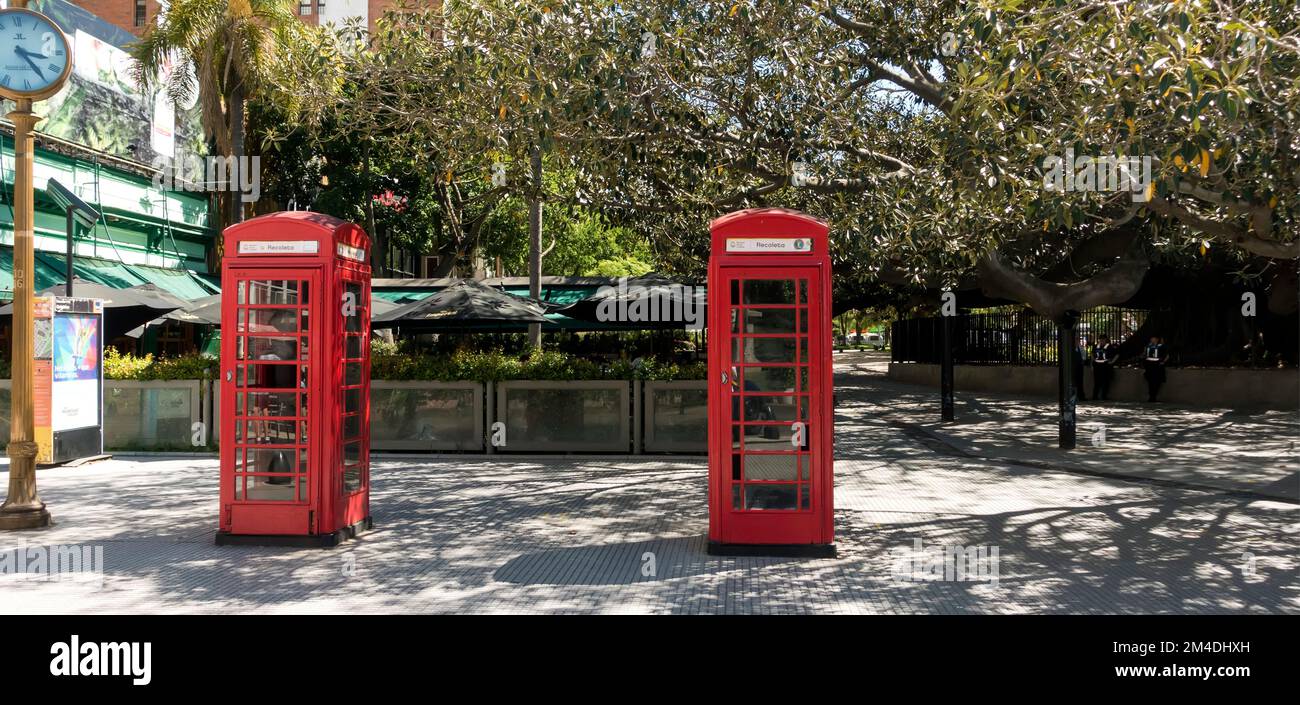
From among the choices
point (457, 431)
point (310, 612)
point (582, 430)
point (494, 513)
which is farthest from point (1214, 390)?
point (310, 612)

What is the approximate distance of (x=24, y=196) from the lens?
8695 millimetres

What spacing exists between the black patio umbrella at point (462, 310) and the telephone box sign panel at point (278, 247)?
6.43m

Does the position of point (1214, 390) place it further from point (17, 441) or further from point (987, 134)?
point (17, 441)

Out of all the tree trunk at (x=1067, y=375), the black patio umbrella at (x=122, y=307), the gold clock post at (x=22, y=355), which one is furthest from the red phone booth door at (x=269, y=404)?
the tree trunk at (x=1067, y=375)

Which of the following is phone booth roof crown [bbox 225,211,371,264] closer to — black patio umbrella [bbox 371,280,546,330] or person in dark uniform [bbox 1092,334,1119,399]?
black patio umbrella [bbox 371,280,546,330]

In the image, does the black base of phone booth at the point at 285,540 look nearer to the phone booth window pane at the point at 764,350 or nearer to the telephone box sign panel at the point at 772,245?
the phone booth window pane at the point at 764,350

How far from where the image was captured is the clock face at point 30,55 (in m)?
8.63

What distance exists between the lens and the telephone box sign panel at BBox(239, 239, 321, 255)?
8047 millimetres

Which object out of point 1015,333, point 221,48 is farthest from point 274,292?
point 1015,333

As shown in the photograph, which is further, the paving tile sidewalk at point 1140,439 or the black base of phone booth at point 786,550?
the paving tile sidewalk at point 1140,439

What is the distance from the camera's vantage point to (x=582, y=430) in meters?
14.3

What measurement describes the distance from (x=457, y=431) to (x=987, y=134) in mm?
8744

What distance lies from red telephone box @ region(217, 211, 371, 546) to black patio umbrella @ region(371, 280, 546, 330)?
6.29 m

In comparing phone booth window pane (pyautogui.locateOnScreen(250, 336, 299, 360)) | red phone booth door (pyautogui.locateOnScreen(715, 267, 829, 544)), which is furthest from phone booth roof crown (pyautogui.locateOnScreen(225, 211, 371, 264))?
red phone booth door (pyautogui.locateOnScreen(715, 267, 829, 544))
